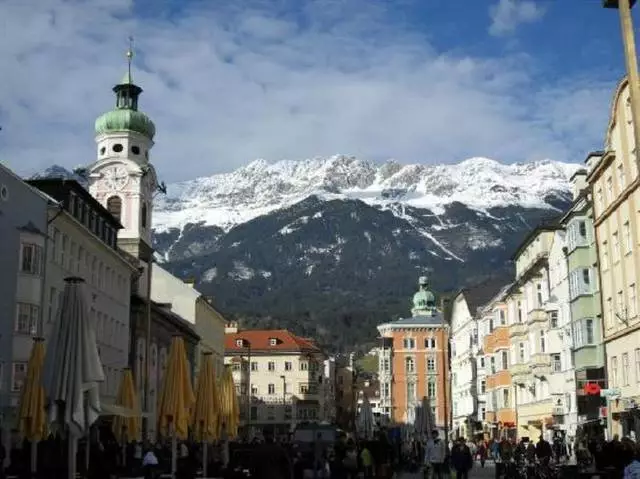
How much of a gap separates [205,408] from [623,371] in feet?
66.9

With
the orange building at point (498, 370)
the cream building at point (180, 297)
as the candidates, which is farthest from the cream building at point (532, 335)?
the cream building at point (180, 297)

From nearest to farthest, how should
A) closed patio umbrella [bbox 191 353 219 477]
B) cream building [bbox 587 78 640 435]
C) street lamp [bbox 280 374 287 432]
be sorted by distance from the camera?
1. closed patio umbrella [bbox 191 353 219 477]
2. cream building [bbox 587 78 640 435]
3. street lamp [bbox 280 374 287 432]

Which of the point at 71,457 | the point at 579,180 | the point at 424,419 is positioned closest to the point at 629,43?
the point at 71,457

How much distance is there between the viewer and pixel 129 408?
3706 centimetres

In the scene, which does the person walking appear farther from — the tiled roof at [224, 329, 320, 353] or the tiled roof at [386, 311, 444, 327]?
the tiled roof at [386, 311, 444, 327]

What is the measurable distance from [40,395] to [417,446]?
32906 millimetres

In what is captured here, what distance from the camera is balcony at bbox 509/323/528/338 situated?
216 ft

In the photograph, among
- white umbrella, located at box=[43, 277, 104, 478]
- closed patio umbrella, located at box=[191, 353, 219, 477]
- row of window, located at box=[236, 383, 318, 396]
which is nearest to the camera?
white umbrella, located at box=[43, 277, 104, 478]

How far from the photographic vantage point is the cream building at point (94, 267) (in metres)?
45.7

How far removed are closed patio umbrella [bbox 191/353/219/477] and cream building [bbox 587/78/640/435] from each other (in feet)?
→ 60.3

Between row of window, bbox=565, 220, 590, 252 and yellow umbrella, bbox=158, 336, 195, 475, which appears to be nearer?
yellow umbrella, bbox=158, 336, 195, 475

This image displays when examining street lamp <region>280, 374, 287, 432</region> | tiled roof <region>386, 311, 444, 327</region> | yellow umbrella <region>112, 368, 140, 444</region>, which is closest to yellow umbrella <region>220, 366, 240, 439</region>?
yellow umbrella <region>112, 368, 140, 444</region>

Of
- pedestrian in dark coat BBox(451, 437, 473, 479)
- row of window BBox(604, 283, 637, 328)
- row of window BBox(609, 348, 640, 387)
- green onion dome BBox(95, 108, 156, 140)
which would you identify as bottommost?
pedestrian in dark coat BBox(451, 437, 473, 479)

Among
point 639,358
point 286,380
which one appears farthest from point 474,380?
point 639,358
